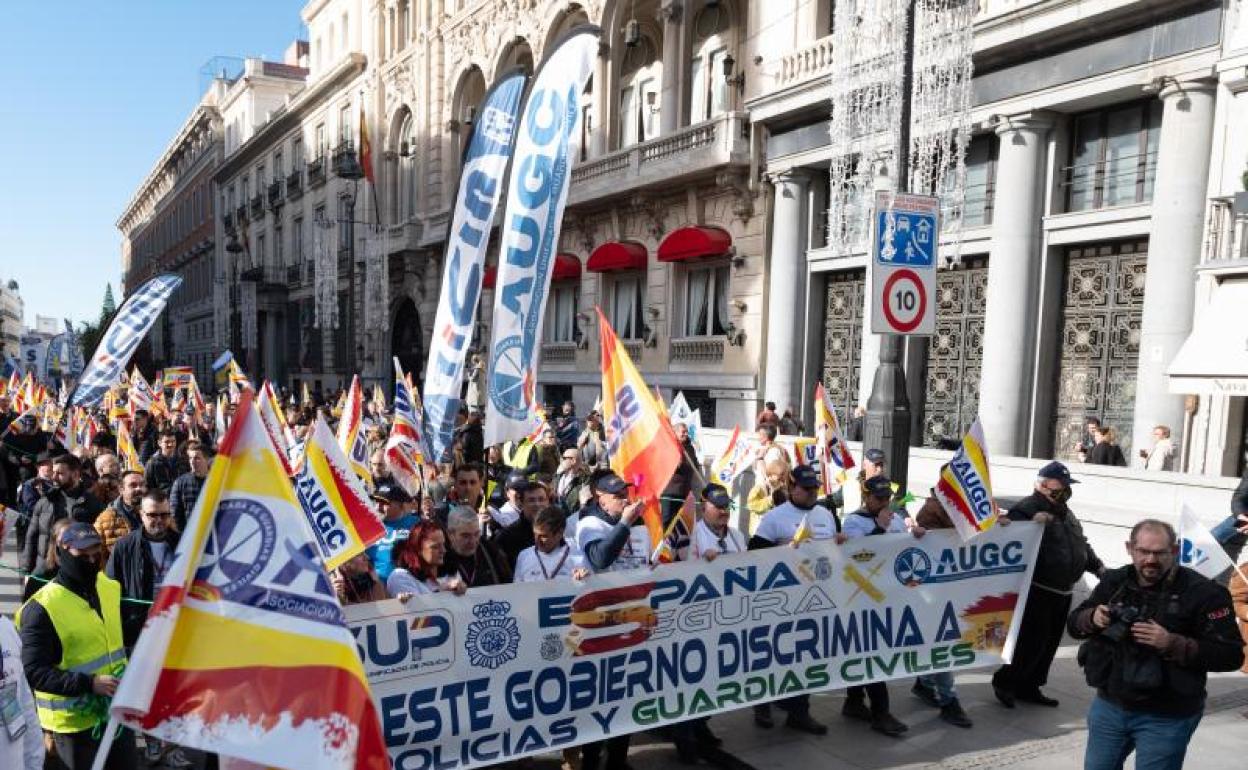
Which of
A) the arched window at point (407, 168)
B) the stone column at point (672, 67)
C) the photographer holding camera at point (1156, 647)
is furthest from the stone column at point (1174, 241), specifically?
the arched window at point (407, 168)

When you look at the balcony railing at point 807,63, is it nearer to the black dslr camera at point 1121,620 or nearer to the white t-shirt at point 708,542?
the white t-shirt at point 708,542

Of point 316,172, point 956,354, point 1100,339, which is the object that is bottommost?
point 956,354

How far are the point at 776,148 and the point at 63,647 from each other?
16.0 m

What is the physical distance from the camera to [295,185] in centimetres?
4256

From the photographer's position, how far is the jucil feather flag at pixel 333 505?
432cm

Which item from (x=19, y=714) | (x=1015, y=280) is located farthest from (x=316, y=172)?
(x=19, y=714)

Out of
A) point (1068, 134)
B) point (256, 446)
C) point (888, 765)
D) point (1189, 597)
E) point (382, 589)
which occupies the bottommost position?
point (888, 765)

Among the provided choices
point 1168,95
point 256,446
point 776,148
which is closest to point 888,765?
point 256,446

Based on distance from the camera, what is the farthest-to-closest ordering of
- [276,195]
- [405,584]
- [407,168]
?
[276,195], [407,168], [405,584]

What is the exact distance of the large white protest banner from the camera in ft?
13.8

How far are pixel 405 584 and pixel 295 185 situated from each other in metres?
42.6

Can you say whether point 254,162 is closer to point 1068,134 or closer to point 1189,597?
point 1068,134

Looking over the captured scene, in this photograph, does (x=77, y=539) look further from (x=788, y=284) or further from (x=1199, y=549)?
(x=788, y=284)

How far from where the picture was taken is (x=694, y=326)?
2002 centimetres
